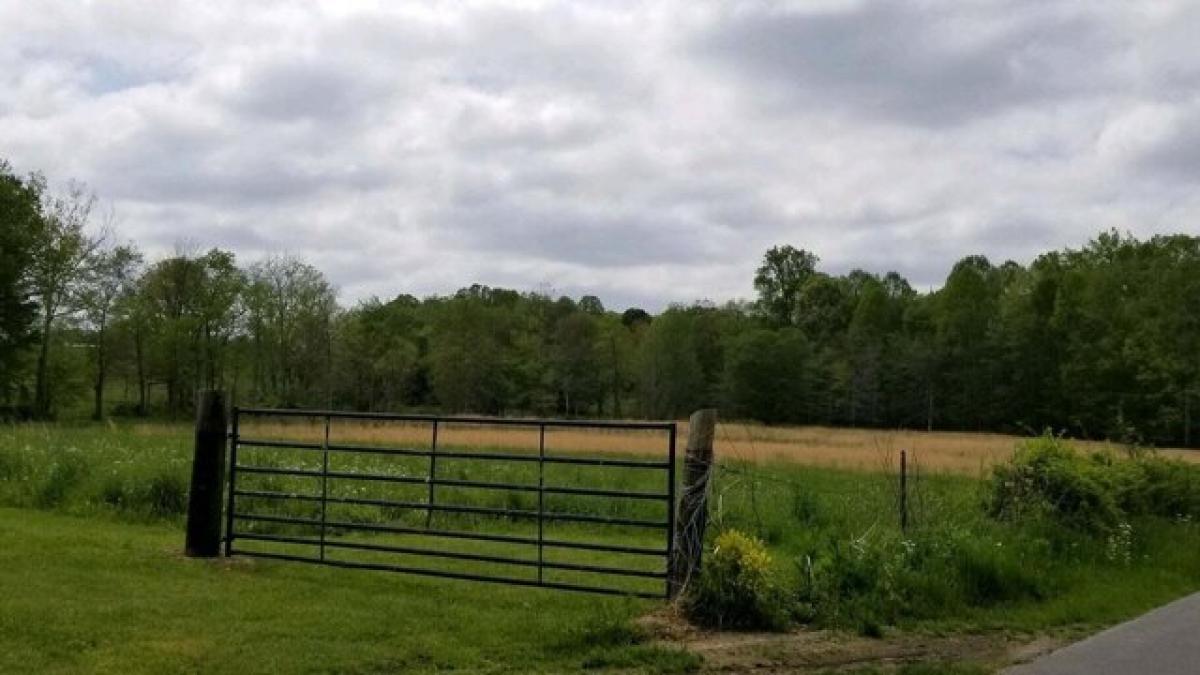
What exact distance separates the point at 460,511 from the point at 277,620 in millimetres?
3275

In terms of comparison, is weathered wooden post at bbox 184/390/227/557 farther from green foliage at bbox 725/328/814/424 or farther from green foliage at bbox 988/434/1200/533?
green foliage at bbox 725/328/814/424

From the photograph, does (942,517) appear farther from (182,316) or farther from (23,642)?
(182,316)

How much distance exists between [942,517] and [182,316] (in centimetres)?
6478

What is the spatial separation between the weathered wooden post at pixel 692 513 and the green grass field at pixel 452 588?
542 millimetres

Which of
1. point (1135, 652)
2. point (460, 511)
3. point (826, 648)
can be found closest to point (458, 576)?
point (460, 511)

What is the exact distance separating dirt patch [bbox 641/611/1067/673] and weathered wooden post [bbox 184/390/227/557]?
16.2 feet

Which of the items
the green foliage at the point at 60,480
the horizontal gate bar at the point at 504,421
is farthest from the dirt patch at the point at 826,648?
the green foliage at the point at 60,480

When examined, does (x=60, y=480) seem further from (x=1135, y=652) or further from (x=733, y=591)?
(x=1135, y=652)

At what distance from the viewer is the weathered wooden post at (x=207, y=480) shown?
11344 millimetres

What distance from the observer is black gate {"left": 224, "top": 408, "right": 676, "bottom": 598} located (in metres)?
10.1

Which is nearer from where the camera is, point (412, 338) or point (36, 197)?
point (36, 197)

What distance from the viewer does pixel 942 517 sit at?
1344 centimetres

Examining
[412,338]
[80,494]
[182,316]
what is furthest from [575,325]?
[80,494]

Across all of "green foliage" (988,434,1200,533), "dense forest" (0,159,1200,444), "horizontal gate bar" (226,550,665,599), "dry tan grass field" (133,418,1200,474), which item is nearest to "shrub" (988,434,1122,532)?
"green foliage" (988,434,1200,533)
